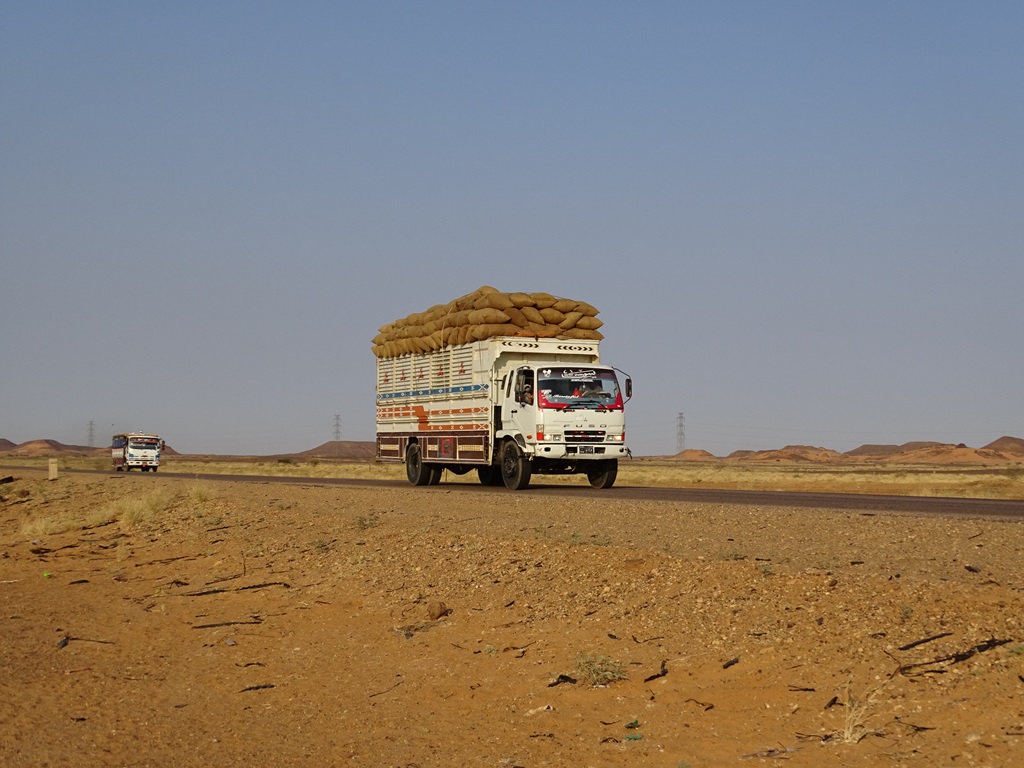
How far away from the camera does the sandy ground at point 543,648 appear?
7254mm

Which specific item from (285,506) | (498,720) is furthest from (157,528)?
(498,720)

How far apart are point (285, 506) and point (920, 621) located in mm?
15840

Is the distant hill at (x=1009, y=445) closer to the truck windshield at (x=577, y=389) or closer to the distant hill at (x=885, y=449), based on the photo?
the distant hill at (x=885, y=449)

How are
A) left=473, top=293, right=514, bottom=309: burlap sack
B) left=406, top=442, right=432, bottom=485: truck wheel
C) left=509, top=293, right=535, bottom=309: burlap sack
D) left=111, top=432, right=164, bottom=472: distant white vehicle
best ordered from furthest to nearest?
left=111, top=432, right=164, bottom=472: distant white vehicle → left=406, top=442, right=432, bottom=485: truck wheel → left=509, top=293, right=535, bottom=309: burlap sack → left=473, top=293, right=514, bottom=309: burlap sack

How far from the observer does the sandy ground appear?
725cm

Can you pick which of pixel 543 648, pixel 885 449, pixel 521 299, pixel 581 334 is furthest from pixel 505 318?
pixel 885 449

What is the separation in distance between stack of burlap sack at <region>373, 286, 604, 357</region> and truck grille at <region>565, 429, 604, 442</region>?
124 inches

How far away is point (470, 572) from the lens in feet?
42.4

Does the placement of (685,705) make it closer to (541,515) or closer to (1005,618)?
(1005,618)

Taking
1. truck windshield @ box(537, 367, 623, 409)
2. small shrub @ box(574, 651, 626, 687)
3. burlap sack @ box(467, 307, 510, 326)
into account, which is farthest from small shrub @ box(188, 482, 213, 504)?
small shrub @ box(574, 651, 626, 687)

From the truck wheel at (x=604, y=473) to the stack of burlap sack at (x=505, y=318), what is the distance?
11.4 ft

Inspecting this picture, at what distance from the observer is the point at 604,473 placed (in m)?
28.6

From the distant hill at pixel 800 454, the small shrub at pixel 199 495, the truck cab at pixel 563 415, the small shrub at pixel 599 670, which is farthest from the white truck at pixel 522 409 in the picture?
the distant hill at pixel 800 454

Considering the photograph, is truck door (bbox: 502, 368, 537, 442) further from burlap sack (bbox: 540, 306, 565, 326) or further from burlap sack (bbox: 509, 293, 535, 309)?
burlap sack (bbox: 540, 306, 565, 326)
